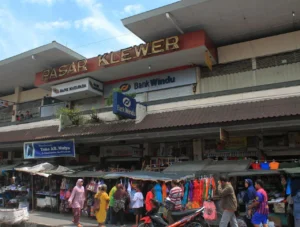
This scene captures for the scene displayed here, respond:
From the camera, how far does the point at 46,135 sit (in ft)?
50.4

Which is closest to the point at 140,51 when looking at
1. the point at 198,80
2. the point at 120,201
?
the point at 198,80

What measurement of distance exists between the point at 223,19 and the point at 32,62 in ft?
38.5

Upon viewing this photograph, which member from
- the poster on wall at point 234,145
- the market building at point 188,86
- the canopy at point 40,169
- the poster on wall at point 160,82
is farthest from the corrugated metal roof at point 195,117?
the poster on wall at point 160,82

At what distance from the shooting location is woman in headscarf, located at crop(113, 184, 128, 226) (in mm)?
10442

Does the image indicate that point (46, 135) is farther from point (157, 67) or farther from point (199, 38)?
point (199, 38)

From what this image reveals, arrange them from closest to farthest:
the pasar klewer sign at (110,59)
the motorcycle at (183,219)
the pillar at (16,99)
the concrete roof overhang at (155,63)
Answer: the motorcycle at (183,219) → the concrete roof overhang at (155,63) → the pasar klewer sign at (110,59) → the pillar at (16,99)

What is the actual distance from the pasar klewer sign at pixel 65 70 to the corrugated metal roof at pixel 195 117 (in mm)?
3610

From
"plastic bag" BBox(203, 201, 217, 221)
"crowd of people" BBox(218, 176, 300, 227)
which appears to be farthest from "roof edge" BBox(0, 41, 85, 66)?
"crowd of people" BBox(218, 176, 300, 227)

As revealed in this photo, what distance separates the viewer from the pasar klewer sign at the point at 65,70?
1698 cm

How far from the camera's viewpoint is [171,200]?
326 inches

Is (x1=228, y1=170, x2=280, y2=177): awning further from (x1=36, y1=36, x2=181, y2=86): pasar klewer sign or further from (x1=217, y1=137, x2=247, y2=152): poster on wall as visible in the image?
(x1=36, y1=36, x2=181, y2=86): pasar klewer sign

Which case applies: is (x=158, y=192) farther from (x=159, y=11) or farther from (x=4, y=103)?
(x=4, y=103)

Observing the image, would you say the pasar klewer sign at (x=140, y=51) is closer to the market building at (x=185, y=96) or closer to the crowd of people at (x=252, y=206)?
the market building at (x=185, y=96)

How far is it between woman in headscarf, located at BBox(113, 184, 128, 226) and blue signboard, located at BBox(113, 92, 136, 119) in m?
3.28
